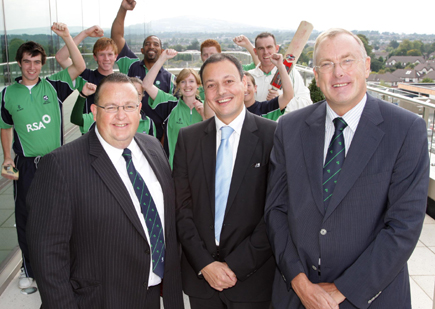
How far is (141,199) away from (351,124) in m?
1.07

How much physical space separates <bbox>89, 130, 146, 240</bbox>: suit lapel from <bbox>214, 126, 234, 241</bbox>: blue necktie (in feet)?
1.38

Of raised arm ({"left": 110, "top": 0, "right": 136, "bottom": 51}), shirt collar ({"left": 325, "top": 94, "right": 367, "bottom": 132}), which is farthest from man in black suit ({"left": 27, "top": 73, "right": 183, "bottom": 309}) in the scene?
raised arm ({"left": 110, "top": 0, "right": 136, "bottom": 51})

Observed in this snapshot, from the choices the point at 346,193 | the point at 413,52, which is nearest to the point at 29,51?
the point at 346,193

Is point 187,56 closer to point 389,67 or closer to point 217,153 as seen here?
point 217,153

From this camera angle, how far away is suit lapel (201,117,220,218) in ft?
6.91

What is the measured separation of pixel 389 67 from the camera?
1238 cm

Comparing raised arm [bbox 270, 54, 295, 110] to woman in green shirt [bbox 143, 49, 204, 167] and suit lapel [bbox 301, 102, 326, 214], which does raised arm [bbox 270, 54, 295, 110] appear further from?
suit lapel [bbox 301, 102, 326, 214]

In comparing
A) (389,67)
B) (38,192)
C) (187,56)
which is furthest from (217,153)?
(389,67)

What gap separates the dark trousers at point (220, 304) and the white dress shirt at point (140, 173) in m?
0.29

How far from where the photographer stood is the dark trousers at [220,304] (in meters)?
2.12

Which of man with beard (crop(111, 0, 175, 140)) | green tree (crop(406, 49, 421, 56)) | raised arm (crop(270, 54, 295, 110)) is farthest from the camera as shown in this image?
green tree (crop(406, 49, 421, 56))

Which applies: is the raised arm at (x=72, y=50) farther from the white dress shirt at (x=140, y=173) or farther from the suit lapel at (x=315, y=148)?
the suit lapel at (x=315, y=148)

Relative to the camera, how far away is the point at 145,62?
15.7 feet

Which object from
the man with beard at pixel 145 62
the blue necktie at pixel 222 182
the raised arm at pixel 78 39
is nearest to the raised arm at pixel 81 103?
the man with beard at pixel 145 62
